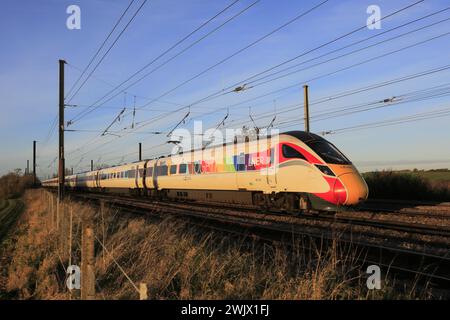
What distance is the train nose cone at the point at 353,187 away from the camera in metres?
13.1

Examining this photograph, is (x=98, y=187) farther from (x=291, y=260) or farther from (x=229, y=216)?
(x=291, y=260)

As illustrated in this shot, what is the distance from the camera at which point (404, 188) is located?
79.3 ft

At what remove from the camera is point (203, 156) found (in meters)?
20.3

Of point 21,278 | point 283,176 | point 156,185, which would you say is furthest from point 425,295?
point 156,185

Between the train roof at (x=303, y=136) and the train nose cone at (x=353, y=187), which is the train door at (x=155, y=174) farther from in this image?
the train nose cone at (x=353, y=187)

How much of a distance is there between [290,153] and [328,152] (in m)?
1.25

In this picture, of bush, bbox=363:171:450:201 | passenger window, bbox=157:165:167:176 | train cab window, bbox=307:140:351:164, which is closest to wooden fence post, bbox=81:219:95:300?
train cab window, bbox=307:140:351:164

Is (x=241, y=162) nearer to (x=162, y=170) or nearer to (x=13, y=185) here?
(x=162, y=170)

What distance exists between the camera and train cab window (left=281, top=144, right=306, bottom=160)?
13.9m

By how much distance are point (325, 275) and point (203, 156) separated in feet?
48.5

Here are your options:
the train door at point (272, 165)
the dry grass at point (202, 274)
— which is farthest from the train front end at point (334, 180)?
the dry grass at point (202, 274)

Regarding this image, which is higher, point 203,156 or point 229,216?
point 203,156

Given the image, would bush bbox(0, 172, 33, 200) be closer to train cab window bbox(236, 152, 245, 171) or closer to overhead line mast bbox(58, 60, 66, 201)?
overhead line mast bbox(58, 60, 66, 201)

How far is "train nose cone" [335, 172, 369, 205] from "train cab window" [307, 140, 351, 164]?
0.59 metres
